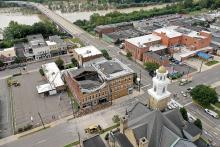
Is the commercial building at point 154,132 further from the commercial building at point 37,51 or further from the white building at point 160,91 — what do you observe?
the commercial building at point 37,51

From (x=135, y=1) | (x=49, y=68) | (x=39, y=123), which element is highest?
(x=135, y=1)

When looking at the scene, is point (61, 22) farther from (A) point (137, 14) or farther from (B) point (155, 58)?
(B) point (155, 58)

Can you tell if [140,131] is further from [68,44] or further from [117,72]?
[68,44]

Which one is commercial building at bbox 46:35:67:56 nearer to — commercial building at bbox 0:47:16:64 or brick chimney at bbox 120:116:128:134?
commercial building at bbox 0:47:16:64

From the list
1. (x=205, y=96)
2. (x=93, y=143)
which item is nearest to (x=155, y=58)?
(x=205, y=96)

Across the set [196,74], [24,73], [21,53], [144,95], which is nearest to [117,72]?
[144,95]

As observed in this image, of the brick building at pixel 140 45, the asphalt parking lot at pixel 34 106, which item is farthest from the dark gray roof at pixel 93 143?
the brick building at pixel 140 45
